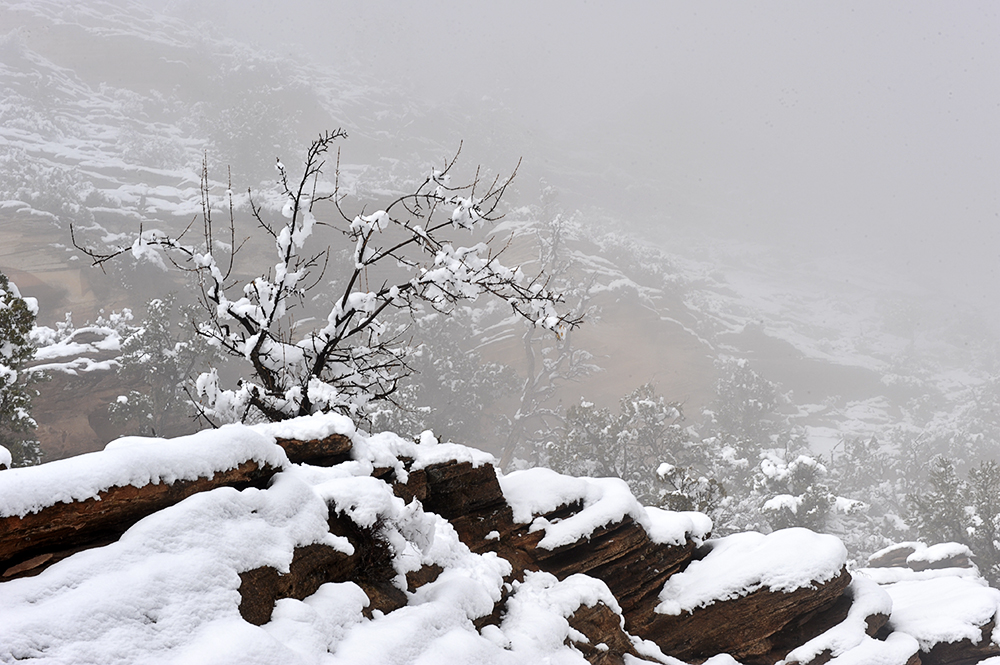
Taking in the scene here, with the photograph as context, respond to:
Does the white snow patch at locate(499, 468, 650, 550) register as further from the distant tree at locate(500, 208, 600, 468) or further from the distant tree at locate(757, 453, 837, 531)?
the distant tree at locate(500, 208, 600, 468)

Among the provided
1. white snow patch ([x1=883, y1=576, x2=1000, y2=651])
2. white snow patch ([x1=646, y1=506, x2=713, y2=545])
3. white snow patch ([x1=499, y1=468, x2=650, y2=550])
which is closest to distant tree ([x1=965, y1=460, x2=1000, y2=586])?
white snow patch ([x1=883, y1=576, x2=1000, y2=651])

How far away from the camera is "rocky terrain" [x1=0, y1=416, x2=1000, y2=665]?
262 cm

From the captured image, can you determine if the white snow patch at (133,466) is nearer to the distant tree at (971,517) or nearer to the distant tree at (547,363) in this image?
the distant tree at (547,363)

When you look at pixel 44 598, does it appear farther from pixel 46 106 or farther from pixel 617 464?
pixel 46 106

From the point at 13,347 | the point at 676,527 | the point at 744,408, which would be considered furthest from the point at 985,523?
the point at 13,347

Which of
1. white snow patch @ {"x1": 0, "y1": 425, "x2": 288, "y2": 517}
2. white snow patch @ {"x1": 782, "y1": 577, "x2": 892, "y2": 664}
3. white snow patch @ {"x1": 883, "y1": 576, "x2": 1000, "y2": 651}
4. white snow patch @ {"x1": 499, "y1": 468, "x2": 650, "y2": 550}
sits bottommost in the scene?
white snow patch @ {"x1": 883, "y1": 576, "x2": 1000, "y2": 651}

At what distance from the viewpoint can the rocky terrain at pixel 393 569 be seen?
2617 mm

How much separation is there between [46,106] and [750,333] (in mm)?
75077

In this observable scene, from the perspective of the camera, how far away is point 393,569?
4117 millimetres

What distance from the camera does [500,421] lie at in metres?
36.6

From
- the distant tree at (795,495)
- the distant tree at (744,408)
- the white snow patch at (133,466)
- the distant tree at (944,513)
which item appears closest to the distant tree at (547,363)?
the distant tree at (744,408)

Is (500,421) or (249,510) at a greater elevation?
(249,510)

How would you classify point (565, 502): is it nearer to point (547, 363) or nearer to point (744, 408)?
point (547, 363)

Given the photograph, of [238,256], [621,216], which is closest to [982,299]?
[621,216]
